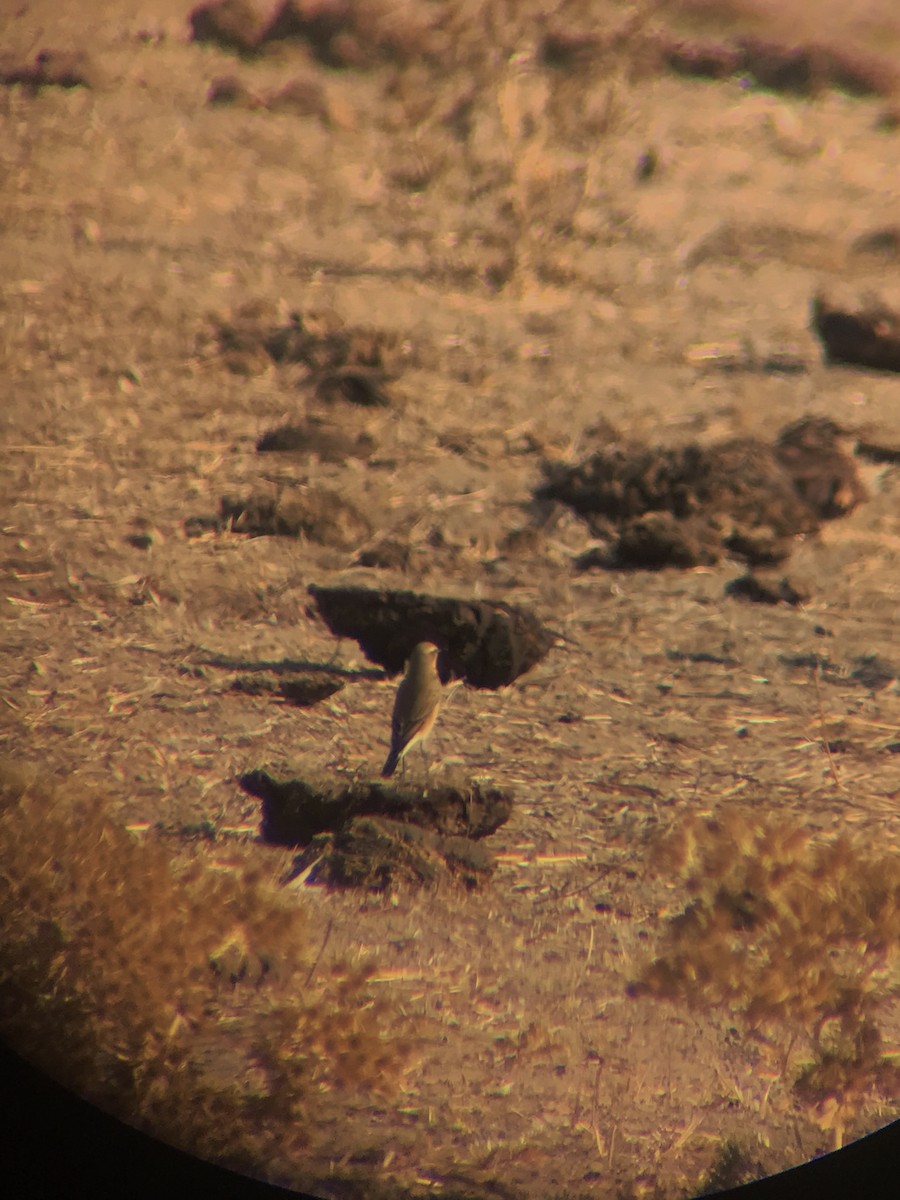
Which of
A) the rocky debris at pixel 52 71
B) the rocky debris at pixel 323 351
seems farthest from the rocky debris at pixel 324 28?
the rocky debris at pixel 323 351

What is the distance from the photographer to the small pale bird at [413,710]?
1.97 metres

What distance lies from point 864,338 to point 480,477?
1805mm

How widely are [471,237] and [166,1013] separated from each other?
12.9 feet

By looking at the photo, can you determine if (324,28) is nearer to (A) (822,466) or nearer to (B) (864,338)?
(A) (822,466)

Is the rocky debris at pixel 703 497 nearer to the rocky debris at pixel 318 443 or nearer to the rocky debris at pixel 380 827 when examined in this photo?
the rocky debris at pixel 318 443

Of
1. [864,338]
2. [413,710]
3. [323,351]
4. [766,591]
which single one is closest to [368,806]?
[413,710]

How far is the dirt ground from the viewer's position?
1554 mm

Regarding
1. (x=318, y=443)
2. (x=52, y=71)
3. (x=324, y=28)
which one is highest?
(x=324, y=28)

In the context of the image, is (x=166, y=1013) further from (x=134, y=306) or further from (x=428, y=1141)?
(x=134, y=306)

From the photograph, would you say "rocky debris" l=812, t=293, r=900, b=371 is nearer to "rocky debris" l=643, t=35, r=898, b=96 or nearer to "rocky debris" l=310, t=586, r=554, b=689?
"rocky debris" l=643, t=35, r=898, b=96

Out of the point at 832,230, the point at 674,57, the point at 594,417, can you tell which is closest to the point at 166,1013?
the point at 594,417

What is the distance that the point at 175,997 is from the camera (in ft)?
4.61

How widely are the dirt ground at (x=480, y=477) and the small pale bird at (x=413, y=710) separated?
9cm

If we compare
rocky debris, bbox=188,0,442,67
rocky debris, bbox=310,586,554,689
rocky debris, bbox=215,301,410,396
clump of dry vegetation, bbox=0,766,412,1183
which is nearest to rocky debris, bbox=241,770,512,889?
clump of dry vegetation, bbox=0,766,412,1183
